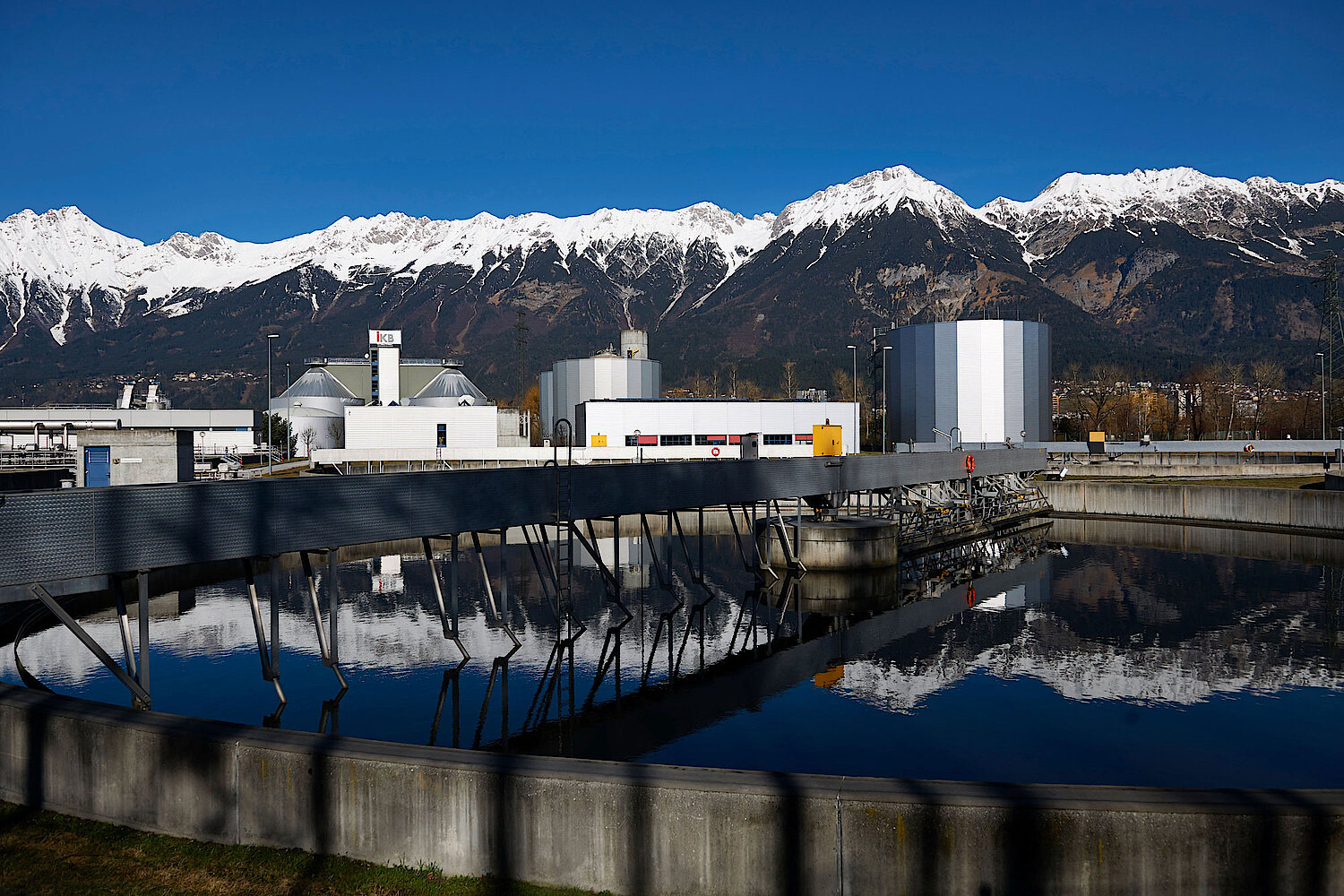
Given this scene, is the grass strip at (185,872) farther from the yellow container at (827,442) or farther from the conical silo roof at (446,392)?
the conical silo roof at (446,392)

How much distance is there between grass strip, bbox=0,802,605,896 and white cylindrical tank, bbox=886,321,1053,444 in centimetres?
9920

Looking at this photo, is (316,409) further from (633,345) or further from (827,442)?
(827,442)

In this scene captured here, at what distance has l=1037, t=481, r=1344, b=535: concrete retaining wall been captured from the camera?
55844 millimetres

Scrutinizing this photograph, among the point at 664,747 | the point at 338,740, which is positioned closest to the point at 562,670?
the point at 664,747

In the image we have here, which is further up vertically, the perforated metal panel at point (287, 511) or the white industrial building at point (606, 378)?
the white industrial building at point (606, 378)

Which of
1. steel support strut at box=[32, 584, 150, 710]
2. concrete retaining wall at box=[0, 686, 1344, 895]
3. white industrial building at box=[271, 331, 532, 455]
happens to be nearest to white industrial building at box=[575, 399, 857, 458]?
white industrial building at box=[271, 331, 532, 455]

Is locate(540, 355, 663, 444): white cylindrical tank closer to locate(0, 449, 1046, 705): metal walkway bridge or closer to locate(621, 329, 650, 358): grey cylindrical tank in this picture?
locate(621, 329, 650, 358): grey cylindrical tank

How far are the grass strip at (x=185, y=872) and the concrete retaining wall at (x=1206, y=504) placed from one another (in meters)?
59.0

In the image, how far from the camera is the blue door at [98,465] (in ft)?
109

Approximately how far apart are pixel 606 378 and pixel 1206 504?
282 feet

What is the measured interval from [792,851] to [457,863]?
3.76 m

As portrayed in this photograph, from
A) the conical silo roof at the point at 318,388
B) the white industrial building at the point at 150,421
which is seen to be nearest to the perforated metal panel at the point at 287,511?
the white industrial building at the point at 150,421

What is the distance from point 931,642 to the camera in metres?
31.9

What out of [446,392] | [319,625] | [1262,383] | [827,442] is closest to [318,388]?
[446,392]
